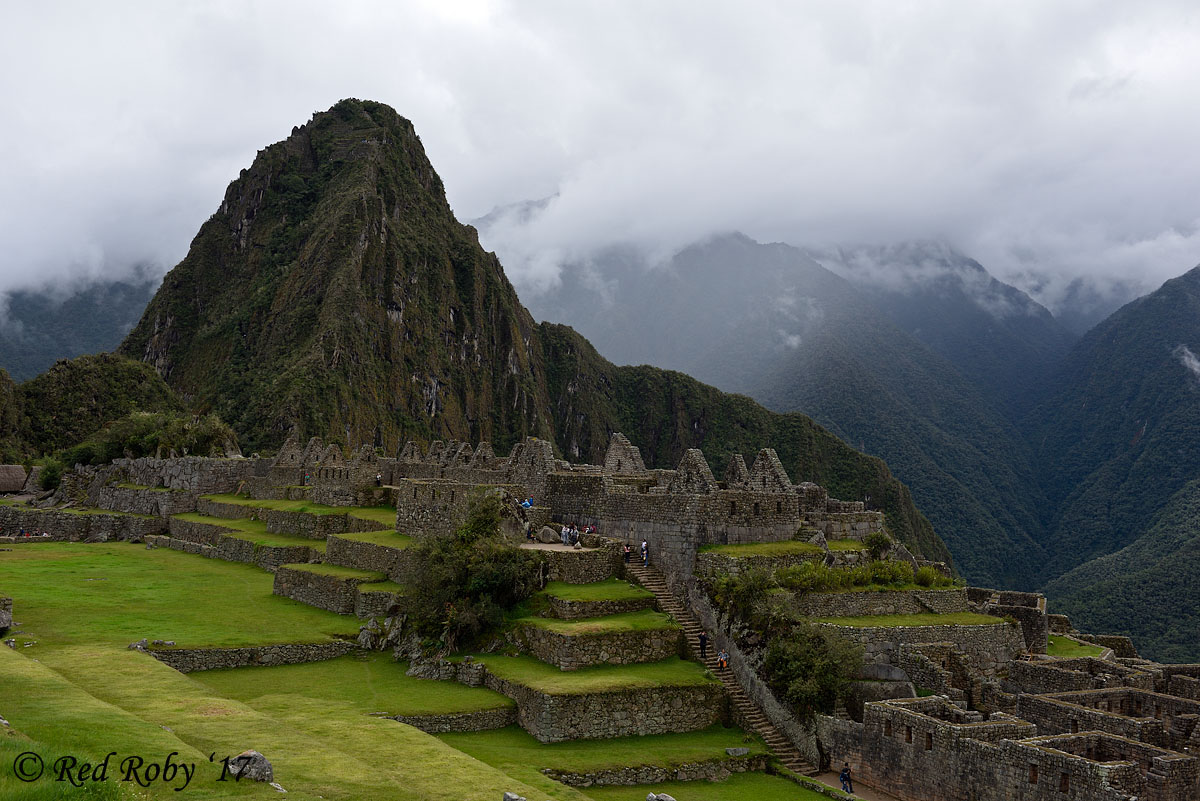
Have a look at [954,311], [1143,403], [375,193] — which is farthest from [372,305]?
[1143,403]

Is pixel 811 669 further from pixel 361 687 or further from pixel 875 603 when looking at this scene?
pixel 361 687

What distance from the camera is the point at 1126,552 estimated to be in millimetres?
78500

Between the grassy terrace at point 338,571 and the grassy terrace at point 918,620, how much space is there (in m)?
13.5

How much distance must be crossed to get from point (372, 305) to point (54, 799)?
183 meters

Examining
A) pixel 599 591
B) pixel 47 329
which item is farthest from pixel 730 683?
pixel 47 329

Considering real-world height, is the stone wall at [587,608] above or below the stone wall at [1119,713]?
above

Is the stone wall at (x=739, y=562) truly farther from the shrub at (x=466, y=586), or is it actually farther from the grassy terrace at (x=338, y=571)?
the grassy terrace at (x=338, y=571)

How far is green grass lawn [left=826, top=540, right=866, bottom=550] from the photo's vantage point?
2548 centimetres

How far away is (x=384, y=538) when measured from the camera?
94.8 feet

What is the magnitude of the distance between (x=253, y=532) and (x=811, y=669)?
27689mm

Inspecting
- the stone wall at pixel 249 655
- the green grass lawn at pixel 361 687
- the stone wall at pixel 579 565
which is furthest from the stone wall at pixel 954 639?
the stone wall at pixel 249 655

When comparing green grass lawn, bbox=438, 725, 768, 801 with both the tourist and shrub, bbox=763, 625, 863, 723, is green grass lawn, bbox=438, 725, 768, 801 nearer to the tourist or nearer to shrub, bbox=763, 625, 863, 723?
shrub, bbox=763, 625, 863, 723

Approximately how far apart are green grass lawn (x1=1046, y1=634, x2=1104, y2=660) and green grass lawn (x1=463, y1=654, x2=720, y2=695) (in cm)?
1312

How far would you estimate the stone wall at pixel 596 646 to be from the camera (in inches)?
784
